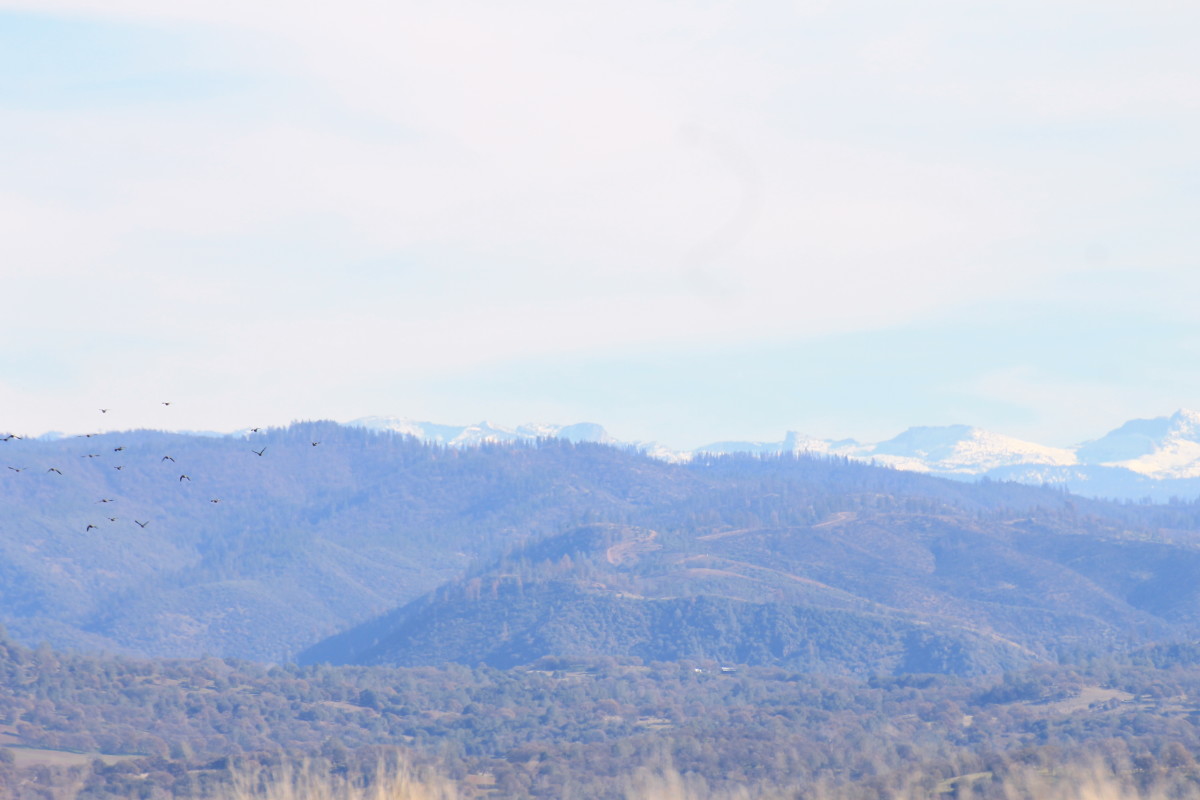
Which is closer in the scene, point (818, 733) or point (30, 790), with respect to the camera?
point (30, 790)

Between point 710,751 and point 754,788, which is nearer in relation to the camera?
point 754,788

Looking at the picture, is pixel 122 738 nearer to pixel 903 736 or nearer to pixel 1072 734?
pixel 903 736

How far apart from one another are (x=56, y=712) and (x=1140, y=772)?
451 ft

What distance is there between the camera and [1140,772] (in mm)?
94062

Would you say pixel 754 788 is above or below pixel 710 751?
below

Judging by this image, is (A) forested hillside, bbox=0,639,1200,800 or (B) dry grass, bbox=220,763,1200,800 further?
(A) forested hillside, bbox=0,639,1200,800

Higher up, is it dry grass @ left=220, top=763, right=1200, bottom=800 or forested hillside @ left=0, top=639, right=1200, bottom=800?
dry grass @ left=220, top=763, right=1200, bottom=800

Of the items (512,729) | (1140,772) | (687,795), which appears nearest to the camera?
(1140,772)

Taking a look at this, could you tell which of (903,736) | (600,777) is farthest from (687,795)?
(903,736)

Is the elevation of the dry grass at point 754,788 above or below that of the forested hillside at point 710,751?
above

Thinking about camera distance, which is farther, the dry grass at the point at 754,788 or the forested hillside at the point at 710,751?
the forested hillside at the point at 710,751

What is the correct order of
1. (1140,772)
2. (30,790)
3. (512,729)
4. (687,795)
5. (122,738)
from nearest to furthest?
(1140,772)
(687,795)
(30,790)
(122,738)
(512,729)

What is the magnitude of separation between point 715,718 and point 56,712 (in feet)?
248

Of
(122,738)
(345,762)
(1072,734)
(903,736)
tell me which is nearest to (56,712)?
(122,738)
